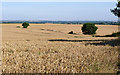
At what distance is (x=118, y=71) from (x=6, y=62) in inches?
180

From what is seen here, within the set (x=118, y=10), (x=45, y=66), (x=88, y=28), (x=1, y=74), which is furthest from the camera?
(x=88, y=28)

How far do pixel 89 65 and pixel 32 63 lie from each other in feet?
7.55

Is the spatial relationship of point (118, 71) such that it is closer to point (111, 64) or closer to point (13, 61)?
point (111, 64)

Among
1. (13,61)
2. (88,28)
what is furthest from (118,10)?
(88,28)

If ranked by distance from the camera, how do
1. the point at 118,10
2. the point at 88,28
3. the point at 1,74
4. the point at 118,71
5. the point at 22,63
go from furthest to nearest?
the point at 88,28 → the point at 118,10 → the point at 22,63 → the point at 118,71 → the point at 1,74

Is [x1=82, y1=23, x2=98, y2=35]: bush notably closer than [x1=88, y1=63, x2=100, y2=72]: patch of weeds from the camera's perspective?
No

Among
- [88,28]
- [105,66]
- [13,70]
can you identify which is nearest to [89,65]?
[105,66]

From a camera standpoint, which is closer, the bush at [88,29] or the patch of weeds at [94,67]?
the patch of weeds at [94,67]

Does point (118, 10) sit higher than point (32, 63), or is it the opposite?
point (118, 10)

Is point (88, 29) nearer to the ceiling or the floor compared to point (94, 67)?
nearer to the floor

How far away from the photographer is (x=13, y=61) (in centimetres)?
978

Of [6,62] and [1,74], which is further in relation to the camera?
[6,62]

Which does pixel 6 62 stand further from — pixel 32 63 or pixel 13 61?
pixel 32 63

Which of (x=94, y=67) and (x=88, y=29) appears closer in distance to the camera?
(x=94, y=67)
